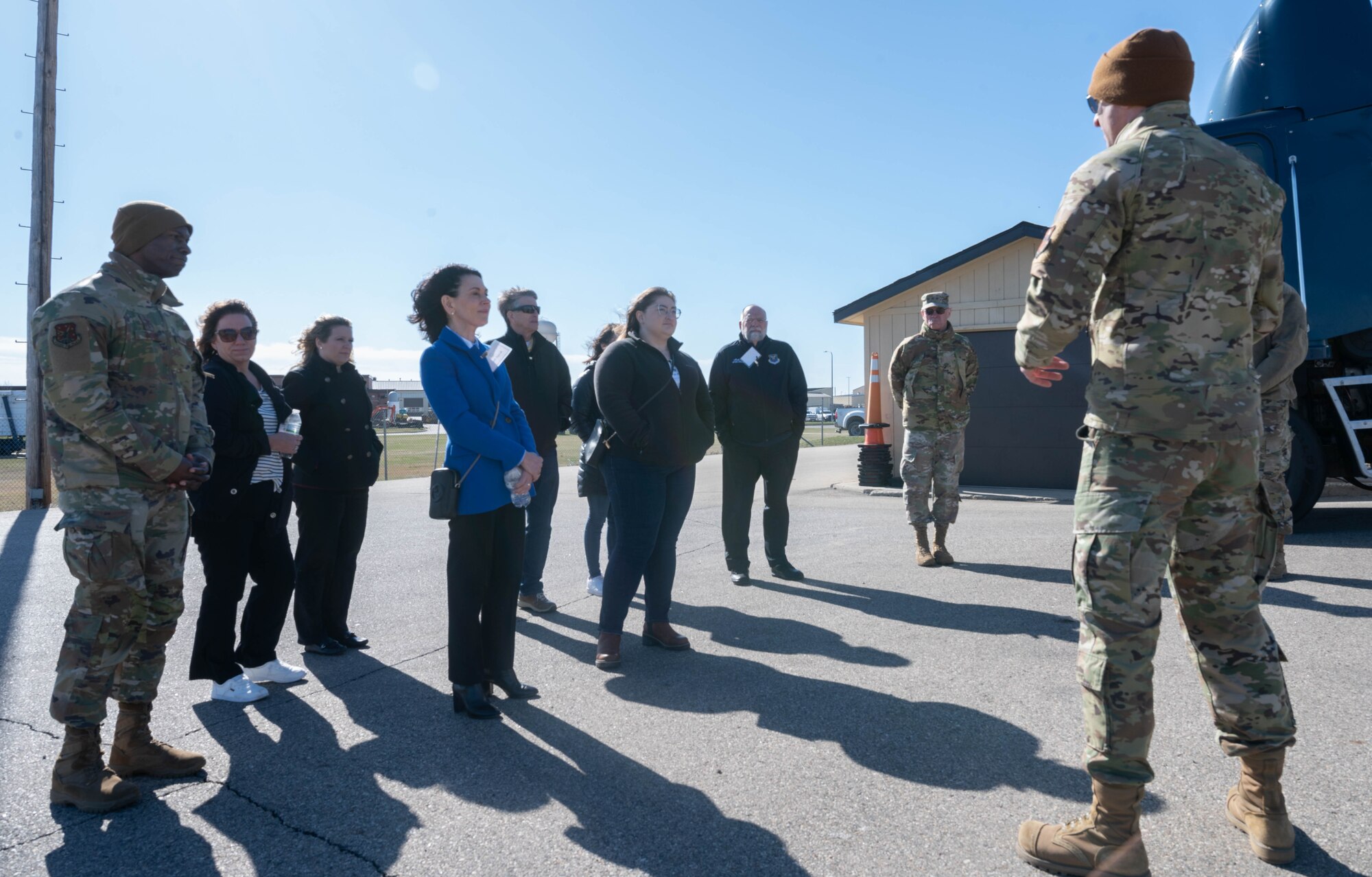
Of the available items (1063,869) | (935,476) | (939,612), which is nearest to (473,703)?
(1063,869)

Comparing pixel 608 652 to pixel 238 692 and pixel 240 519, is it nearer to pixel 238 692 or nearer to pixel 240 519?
pixel 238 692

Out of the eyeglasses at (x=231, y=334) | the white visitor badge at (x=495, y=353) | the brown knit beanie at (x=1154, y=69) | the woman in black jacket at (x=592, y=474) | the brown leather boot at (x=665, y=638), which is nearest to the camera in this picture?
the brown knit beanie at (x=1154, y=69)

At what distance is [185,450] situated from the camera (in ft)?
9.89

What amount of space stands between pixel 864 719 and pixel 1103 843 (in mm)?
1186

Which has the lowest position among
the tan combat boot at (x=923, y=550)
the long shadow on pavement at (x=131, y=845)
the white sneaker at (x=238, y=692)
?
the long shadow on pavement at (x=131, y=845)

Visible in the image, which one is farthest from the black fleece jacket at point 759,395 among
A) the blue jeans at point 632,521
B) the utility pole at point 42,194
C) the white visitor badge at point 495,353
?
the utility pole at point 42,194

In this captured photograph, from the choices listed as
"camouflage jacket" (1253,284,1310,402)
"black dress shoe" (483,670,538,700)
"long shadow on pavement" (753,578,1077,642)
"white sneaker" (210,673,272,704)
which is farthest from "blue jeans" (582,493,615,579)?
"camouflage jacket" (1253,284,1310,402)

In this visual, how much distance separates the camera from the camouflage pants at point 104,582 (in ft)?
8.87

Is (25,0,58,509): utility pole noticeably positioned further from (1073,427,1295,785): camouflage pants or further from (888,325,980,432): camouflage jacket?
(1073,427,1295,785): camouflage pants

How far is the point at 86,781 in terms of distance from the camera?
8.82ft

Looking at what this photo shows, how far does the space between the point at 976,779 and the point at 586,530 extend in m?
3.72

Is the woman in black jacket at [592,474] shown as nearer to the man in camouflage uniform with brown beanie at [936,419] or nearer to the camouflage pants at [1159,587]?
the man in camouflage uniform with brown beanie at [936,419]

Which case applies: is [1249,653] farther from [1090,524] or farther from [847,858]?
[847,858]

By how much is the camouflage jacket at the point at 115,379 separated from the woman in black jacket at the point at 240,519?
633 millimetres
